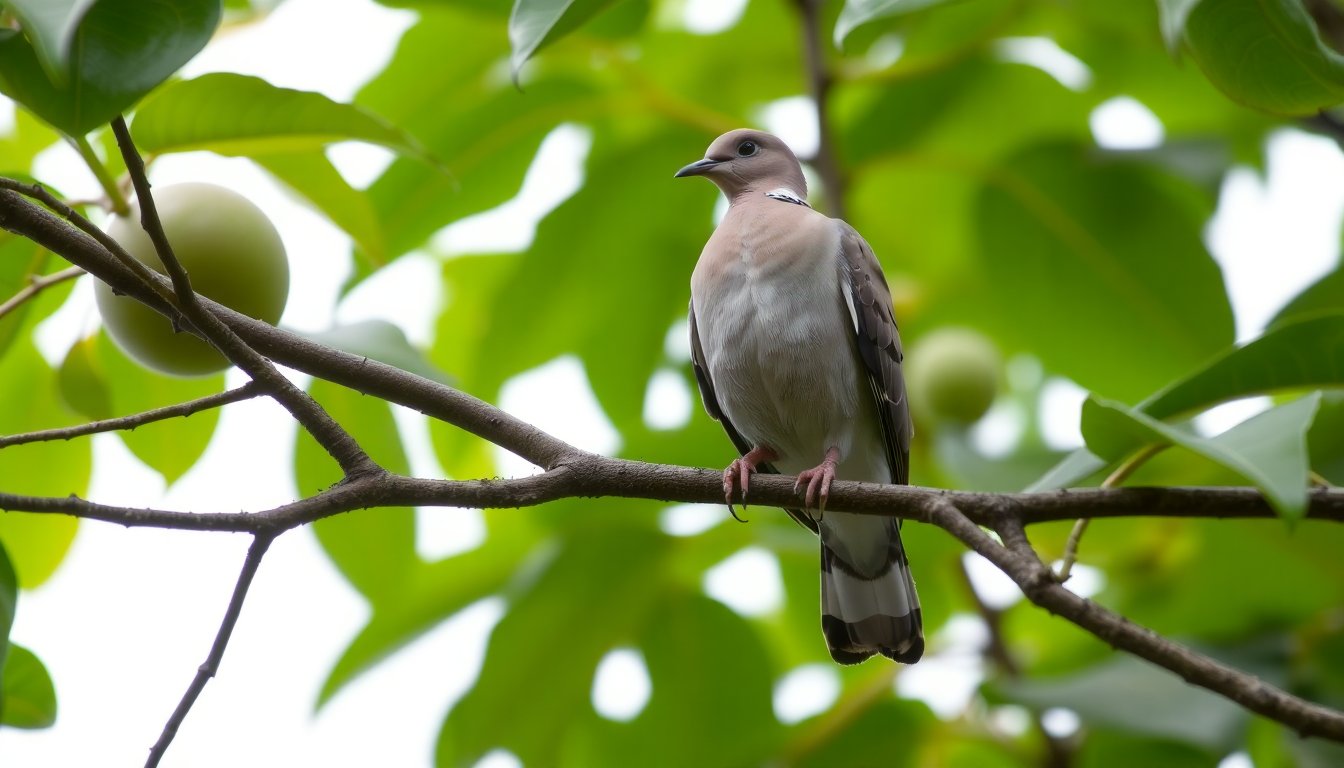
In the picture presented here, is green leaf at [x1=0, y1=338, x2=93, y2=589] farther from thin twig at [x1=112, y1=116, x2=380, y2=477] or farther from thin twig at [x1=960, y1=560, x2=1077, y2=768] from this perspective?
thin twig at [x1=960, y1=560, x2=1077, y2=768]

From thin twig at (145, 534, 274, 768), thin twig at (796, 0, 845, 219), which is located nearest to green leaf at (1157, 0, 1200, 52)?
thin twig at (145, 534, 274, 768)

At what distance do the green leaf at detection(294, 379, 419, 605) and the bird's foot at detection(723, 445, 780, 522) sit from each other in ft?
2.73

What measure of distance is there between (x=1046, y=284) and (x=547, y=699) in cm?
204

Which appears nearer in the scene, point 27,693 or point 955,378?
point 27,693

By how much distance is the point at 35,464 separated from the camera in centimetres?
302

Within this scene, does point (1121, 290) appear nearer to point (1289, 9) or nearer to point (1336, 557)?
point (1336, 557)

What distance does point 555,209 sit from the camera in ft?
14.2

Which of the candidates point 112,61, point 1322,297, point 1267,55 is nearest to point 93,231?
point 112,61

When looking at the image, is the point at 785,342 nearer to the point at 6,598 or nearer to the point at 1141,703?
the point at 1141,703

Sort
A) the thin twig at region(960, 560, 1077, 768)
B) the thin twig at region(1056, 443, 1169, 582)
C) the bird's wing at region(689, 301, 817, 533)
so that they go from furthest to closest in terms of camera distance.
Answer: the bird's wing at region(689, 301, 817, 533) → the thin twig at region(960, 560, 1077, 768) → the thin twig at region(1056, 443, 1169, 582)

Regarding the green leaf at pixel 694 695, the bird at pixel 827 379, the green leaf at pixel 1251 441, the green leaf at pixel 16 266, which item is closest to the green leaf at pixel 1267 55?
the green leaf at pixel 1251 441

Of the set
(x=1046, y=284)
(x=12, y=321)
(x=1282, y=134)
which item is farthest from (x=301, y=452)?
(x=1282, y=134)

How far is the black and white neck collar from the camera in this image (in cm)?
413

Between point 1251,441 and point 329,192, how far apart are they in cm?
194
